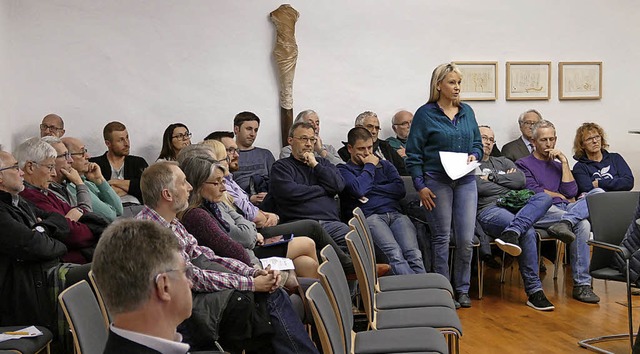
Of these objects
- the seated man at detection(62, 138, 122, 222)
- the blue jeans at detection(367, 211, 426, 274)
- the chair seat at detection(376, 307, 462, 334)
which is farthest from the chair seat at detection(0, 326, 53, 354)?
the blue jeans at detection(367, 211, 426, 274)

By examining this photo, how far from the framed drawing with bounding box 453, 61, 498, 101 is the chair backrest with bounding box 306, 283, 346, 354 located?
17.2 ft

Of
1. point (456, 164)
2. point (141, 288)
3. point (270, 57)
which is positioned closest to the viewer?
point (141, 288)

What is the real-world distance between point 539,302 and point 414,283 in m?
1.67

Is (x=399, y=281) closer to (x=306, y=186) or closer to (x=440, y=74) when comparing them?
(x=306, y=186)

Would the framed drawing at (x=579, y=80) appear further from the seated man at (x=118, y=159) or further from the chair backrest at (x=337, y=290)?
the chair backrest at (x=337, y=290)

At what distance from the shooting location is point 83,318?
8.22 feet

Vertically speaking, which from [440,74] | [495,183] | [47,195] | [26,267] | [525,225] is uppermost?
[440,74]

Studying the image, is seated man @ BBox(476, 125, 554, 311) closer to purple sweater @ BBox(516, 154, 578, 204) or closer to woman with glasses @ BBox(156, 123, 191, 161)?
purple sweater @ BBox(516, 154, 578, 204)

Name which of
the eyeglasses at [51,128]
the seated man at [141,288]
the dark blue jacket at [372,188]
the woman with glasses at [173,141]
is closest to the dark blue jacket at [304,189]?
the dark blue jacket at [372,188]

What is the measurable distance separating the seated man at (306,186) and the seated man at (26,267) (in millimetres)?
1982

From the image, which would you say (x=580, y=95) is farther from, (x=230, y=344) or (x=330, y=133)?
(x=230, y=344)

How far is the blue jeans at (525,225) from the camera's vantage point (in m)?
5.43

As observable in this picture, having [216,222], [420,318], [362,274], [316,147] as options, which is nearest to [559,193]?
[316,147]

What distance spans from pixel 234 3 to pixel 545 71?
3160 millimetres
